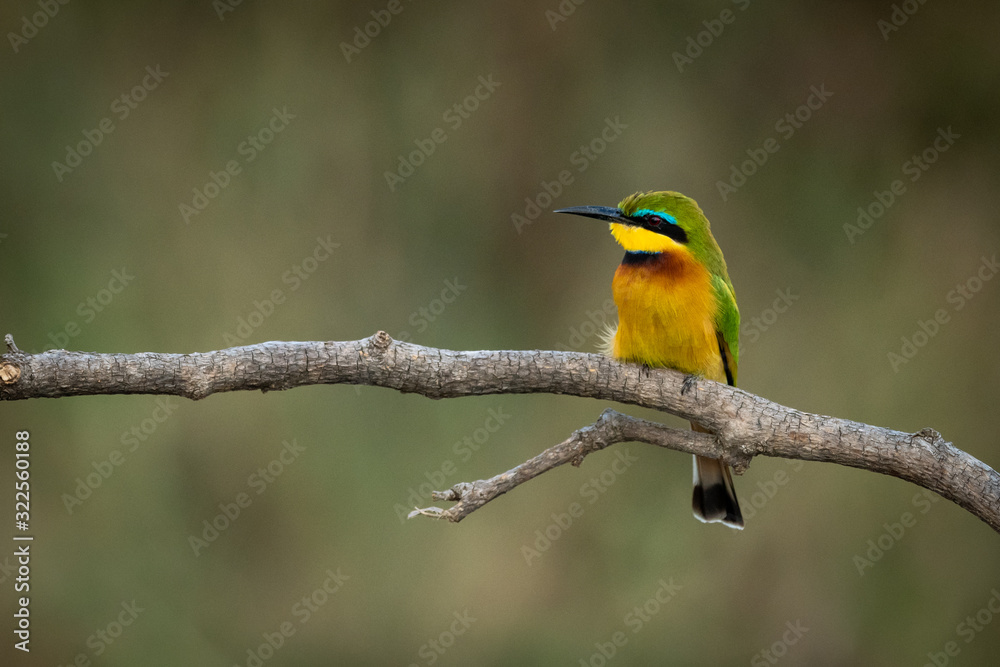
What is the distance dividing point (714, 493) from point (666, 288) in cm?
84

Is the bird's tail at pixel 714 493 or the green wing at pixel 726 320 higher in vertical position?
the green wing at pixel 726 320

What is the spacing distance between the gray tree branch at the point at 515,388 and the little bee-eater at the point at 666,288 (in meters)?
0.31

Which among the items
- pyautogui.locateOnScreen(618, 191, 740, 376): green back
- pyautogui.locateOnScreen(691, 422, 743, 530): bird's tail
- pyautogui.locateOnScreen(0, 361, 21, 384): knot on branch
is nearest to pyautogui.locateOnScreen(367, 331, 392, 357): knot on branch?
pyautogui.locateOnScreen(0, 361, 21, 384): knot on branch

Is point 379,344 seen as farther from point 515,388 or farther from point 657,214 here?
point 657,214

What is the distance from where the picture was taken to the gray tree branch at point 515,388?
2.16 meters

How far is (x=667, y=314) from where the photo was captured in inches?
113

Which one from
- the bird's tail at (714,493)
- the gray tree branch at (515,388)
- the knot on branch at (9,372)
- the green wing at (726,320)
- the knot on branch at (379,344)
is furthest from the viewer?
the bird's tail at (714,493)

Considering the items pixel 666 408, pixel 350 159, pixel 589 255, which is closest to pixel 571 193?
pixel 589 255

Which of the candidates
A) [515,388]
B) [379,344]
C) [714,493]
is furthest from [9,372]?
[714,493]

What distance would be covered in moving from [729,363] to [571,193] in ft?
7.02

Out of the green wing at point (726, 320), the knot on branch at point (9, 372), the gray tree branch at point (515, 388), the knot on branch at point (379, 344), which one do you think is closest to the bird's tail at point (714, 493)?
the green wing at point (726, 320)

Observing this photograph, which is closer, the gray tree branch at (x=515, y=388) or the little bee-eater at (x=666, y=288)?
the gray tree branch at (x=515, y=388)

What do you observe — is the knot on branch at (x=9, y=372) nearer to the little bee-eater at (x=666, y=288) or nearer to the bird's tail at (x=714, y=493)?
the little bee-eater at (x=666, y=288)

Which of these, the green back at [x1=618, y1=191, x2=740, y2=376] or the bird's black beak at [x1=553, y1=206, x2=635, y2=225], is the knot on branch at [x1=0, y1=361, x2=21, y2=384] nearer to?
the bird's black beak at [x1=553, y1=206, x2=635, y2=225]
